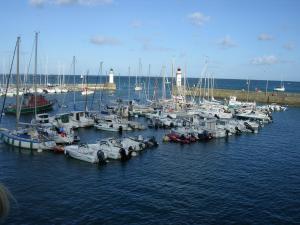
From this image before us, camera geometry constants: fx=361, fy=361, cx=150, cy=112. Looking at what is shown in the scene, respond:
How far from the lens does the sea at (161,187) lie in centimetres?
2567

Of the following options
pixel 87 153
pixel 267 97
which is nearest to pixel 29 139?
pixel 87 153

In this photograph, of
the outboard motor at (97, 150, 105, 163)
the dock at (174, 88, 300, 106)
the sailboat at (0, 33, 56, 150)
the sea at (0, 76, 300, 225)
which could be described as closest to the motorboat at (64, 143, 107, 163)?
the outboard motor at (97, 150, 105, 163)

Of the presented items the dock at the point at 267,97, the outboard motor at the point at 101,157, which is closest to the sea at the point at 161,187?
the outboard motor at the point at 101,157

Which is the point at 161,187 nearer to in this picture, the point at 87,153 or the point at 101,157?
the point at 101,157

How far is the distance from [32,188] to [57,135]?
1622cm

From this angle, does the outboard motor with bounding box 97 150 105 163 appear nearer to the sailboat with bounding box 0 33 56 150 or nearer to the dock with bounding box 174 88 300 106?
the sailboat with bounding box 0 33 56 150

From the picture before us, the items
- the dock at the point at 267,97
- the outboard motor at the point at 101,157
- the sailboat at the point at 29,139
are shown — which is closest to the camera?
the outboard motor at the point at 101,157

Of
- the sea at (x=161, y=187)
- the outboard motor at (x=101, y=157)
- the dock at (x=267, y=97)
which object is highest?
the dock at (x=267, y=97)

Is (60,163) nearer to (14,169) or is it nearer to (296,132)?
(14,169)

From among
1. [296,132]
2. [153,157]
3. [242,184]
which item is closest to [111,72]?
[296,132]

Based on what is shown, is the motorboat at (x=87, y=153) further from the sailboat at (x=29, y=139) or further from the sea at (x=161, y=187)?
the sailboat at (x=29, y=139)

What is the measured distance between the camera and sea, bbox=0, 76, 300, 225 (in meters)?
25.7

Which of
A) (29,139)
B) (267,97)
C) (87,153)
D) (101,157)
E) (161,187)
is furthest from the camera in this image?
(267,97)

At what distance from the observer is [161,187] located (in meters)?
32.0
